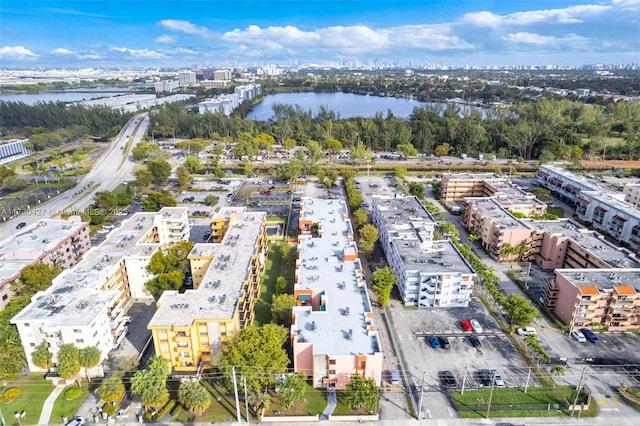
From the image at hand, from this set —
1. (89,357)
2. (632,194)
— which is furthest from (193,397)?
(632,194)

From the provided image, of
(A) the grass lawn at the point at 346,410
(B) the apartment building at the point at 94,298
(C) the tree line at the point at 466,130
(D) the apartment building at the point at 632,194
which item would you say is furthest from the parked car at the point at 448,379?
(C) the tree line at the point at 466,130

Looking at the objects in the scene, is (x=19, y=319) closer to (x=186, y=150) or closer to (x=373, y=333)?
(x=373, y=333)

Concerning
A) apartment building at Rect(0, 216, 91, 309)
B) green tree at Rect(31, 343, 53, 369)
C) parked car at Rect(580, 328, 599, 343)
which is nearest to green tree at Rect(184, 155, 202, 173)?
apartment building at Rect(0, 216, 91, 309)

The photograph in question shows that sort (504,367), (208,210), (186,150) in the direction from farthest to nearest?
1. (186,150)
2. (208,210)
3. (504,367)

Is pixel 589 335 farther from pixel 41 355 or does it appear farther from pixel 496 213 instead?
pixel 41 355

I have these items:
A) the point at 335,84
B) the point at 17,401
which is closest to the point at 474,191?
the point at 17,401

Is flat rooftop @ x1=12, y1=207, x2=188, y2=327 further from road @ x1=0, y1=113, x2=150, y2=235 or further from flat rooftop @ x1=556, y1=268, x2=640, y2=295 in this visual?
flat rooftop @ x1=556, y1=268, x2=640, y2=295
